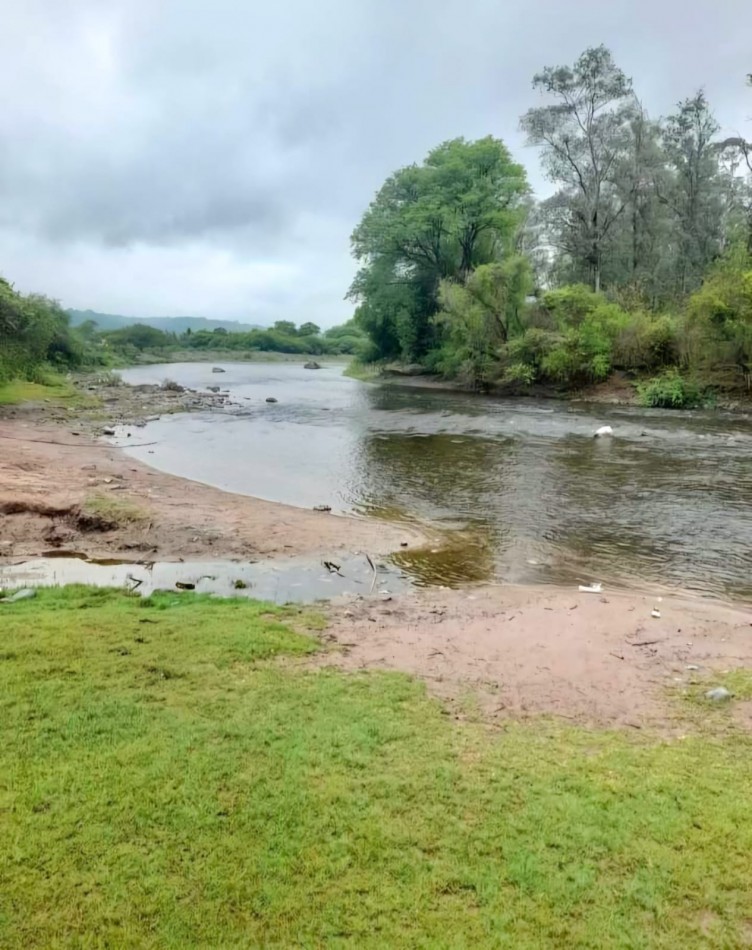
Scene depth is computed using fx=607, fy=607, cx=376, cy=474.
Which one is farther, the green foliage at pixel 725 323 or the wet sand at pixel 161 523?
the green foliage at pixel 725 323

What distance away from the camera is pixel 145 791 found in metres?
3.30

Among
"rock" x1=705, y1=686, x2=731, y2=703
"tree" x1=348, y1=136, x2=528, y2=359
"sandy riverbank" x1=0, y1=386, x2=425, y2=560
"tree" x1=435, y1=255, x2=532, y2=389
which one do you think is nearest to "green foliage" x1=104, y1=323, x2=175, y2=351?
"tree" x1=348, y1=136, x2=528, y2=359

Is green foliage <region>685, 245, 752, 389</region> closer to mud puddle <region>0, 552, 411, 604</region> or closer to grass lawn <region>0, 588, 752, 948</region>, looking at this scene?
mud puddle <region>0, 552, 411, 604</region>

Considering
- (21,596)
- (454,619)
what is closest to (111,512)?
(21,596)

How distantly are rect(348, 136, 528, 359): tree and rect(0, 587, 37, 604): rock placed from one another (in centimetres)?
4143

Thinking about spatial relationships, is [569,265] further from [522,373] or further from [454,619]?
[454,619]

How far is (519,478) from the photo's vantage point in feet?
51.2

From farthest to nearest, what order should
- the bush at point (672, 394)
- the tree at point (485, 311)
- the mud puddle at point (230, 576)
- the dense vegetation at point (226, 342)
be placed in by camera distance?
1. the dense vegetation at point (226, 342)
2. the tree at point (485, 311)
3. the bush at point (672, 394)
4. the mud puddle at point (230, 576)

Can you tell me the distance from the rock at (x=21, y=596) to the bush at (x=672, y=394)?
29454 mm

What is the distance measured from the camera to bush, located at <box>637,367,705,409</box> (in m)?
29.5

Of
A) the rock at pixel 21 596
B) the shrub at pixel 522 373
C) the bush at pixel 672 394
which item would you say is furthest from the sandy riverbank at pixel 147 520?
the shrub at pixel 522 373

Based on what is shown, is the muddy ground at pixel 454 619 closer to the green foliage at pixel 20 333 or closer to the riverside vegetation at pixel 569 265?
the green foliage at pixel 20 333

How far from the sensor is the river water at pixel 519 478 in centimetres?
958

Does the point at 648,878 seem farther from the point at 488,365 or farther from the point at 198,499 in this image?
the point at 488,365
